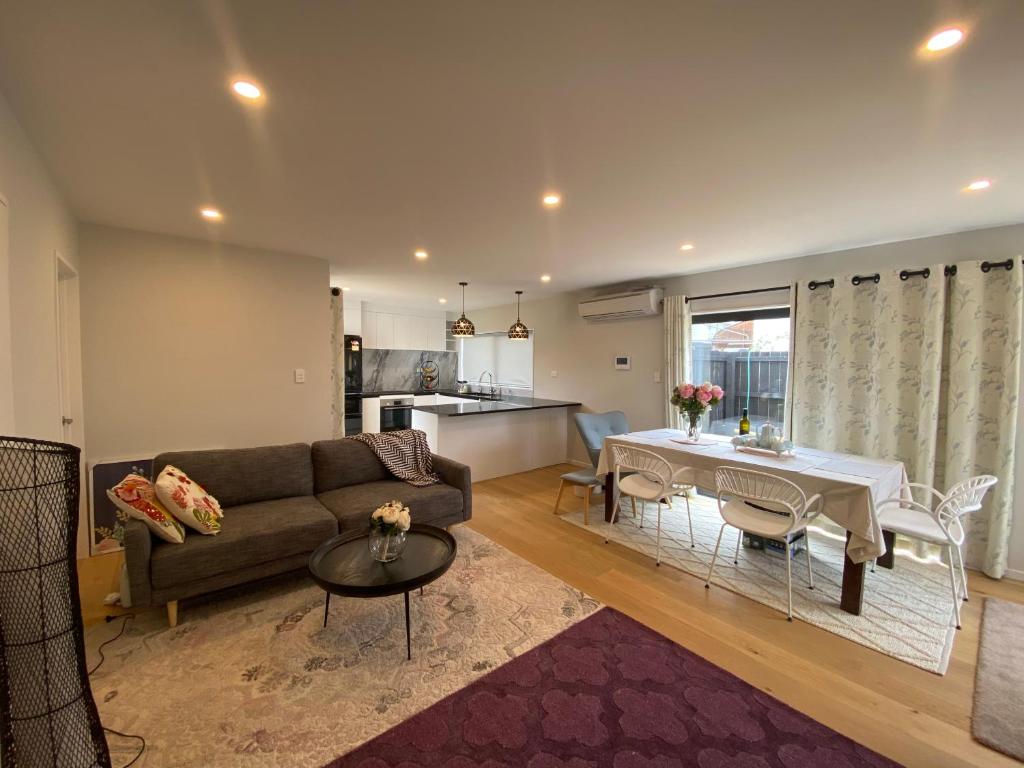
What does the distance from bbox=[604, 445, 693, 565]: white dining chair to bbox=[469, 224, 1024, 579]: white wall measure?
1664 mm

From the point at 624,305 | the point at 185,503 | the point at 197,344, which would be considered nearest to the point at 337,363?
the point at 197,344

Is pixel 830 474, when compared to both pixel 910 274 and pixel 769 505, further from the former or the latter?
pixel 910 274

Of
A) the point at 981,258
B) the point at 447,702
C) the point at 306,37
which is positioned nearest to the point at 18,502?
the point at 306,37

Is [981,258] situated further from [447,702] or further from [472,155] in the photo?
[447,702]

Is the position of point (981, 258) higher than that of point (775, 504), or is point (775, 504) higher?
point (981, 258)

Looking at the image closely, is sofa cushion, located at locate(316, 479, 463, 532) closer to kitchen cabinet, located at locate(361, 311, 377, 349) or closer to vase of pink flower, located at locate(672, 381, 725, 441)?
vase of pink flower, located at locate(672, 381, 725, 441)

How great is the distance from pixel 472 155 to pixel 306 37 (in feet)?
2.87

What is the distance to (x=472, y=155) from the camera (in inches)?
81.4

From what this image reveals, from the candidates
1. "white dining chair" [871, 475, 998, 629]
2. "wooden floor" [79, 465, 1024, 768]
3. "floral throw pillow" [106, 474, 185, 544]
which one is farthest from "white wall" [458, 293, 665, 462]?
"floral throw pillow" [106, 474, 185, 544]

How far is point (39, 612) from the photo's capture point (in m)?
0.98

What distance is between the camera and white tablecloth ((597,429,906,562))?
8.02ft

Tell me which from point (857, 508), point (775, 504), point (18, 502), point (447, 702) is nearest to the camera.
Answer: point (18, 502)

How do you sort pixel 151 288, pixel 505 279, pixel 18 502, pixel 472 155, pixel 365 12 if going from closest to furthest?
1. pixel 18 502
2. pixel 365 12
3. pixel 472 155
4. pixel 151 288
5. pixel 505 279

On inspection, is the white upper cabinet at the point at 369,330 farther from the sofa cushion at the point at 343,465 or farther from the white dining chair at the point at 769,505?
the white dining chair at the point at 769,505
